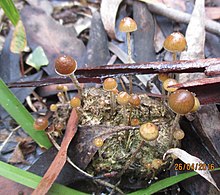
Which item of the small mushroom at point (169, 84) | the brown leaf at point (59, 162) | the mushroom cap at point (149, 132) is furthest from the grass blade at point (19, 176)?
the small mushroom at point (169, 84)

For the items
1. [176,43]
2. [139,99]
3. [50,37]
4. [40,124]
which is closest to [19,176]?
[40,124]

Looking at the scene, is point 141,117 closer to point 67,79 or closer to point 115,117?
point 115,117

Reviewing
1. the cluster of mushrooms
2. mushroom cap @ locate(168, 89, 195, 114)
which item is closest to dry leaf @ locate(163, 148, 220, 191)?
the cluster of mushrooms

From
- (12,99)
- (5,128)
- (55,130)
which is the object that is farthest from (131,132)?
(5,128)

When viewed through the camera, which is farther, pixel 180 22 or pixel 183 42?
pixel 180 22

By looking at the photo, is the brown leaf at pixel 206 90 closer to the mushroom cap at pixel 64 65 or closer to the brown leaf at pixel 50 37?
the mushroom cap at pixel 64 65
